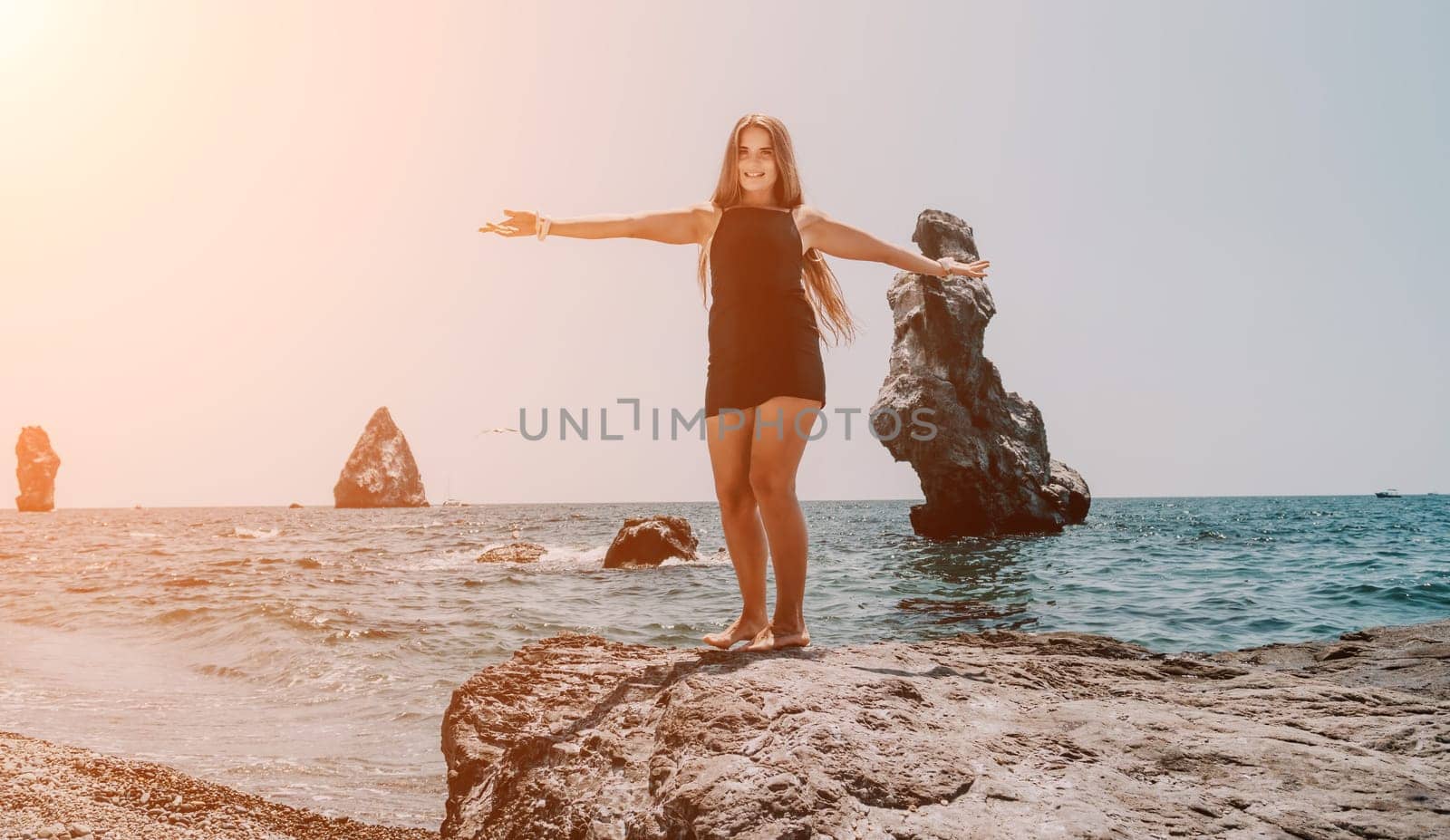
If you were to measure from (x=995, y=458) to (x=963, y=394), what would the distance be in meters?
2.80

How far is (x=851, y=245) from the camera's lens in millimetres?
4219

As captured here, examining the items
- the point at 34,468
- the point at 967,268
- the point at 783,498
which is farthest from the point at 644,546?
the point at 34,468

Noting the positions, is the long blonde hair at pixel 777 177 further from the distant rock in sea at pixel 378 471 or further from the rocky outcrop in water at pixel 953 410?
the distant rock in sea at pixel 378 471

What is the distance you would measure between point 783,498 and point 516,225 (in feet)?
6.07

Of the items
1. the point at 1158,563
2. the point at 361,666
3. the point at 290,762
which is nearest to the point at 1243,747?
the point at 290,762

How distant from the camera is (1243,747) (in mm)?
2676

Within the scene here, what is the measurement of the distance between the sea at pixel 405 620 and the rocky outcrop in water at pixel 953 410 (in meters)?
7.41

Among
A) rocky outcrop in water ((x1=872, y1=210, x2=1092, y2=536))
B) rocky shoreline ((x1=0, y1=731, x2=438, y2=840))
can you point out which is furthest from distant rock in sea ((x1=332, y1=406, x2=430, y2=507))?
rocky shoreline ((x1=0, y1=731, x2=438, y2=840))

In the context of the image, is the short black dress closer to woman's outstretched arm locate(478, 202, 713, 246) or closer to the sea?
woman's outstretched arm locate(478, 202, 713, 246)

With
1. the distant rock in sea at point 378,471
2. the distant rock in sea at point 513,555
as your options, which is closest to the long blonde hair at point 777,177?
the distant rock in sea at point 513,555

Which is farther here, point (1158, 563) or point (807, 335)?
point (1158, 563)

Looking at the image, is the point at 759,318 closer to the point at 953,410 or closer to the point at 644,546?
the point at 644,546

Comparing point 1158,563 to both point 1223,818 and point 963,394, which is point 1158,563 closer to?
point 963,394

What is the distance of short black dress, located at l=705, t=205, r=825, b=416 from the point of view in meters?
3.73
